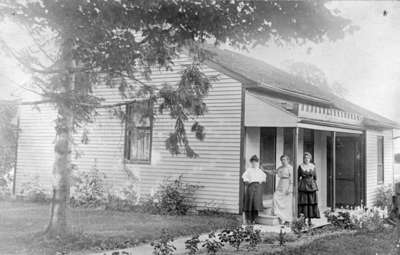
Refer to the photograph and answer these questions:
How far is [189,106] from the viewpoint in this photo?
8320 millimetres

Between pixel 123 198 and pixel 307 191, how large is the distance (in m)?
5.21

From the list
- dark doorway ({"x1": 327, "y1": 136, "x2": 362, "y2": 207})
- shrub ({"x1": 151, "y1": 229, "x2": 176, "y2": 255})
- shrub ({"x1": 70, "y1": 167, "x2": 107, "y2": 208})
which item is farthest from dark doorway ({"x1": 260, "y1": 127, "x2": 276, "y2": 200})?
shrub ({"x1": 151, "y1": 229, "x2": 176, "y2": 255})

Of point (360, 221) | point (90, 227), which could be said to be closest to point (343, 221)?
point (360, 221)

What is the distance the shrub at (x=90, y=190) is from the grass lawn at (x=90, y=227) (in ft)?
2.85

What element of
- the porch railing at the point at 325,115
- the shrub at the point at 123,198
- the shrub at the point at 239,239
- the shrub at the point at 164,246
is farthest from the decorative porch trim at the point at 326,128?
the shrub at the point at 164,246

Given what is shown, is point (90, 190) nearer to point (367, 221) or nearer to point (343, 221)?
point (343, 221)

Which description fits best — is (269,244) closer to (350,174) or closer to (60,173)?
(60,173)

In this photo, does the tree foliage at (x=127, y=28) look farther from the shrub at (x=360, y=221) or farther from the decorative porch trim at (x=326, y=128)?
the shrub at (x=360, y=221)

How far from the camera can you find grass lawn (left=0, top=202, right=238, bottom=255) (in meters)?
8.02

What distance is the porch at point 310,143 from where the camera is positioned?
1146 cm

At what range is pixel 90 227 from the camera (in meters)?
10.0

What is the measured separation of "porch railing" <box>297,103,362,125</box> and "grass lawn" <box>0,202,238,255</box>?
305cm

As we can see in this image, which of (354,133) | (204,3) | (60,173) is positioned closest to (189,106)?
(204,3)

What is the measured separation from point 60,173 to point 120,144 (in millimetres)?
5427
